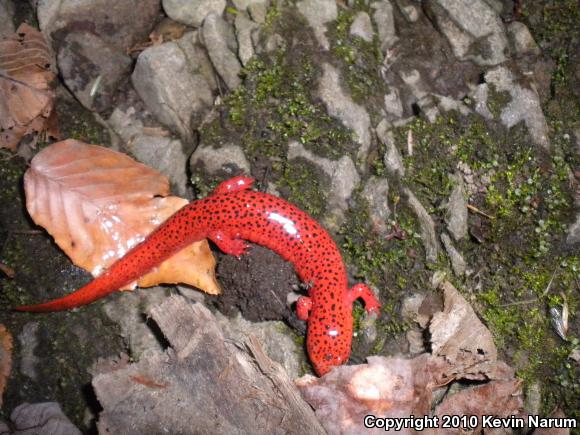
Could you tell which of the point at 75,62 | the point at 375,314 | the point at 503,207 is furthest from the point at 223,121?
the point at 503,207

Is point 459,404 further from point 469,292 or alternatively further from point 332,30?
point 332,30

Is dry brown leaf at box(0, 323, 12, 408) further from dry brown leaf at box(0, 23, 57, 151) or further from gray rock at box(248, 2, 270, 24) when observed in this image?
gray rock at box(248, 2, 270, 24)

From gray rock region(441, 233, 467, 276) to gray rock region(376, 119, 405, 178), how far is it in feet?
2.58

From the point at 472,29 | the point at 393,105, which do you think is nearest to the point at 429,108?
the point at 393,105

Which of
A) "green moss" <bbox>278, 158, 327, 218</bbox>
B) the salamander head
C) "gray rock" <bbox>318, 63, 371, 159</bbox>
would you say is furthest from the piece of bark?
"gray rock" <bbox>318, 63, 371, 159</bbox>

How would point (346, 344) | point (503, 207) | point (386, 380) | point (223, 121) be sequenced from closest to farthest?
1. point (386, 380)
2. point (346, 344)
3. point (503, 207)
4. point (223, 121)

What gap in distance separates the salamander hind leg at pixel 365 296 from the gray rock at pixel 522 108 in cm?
231

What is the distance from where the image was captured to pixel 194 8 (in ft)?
18.6

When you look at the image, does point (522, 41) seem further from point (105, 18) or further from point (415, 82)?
point (105, 18)

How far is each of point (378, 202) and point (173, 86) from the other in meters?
2.57

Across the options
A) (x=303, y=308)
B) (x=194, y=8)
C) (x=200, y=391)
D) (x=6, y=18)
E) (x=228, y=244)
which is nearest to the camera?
(x=200, y=391)

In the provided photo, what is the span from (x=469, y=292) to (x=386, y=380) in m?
1.31

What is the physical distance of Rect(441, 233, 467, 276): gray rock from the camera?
15.9 feet

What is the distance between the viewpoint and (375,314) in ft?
15.8
